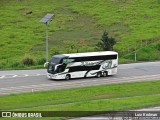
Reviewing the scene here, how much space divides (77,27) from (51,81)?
42107 millimetres

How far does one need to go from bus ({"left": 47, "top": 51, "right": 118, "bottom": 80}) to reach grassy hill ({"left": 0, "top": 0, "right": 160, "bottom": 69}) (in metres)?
10.1

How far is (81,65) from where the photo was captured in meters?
52.8

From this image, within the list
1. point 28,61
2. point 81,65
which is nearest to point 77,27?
point 28,61

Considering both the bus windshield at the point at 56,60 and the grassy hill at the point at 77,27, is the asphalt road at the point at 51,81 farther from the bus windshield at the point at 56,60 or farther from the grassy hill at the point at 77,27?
the grassy hill at the point at 77,27

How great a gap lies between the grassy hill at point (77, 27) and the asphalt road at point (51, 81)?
220 inches

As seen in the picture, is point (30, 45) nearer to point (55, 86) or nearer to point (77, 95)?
point (55, 86)

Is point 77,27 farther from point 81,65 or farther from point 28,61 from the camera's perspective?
point 81,65

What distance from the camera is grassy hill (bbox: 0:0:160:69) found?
2876 inches

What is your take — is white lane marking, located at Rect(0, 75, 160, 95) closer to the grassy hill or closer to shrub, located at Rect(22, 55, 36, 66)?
the grassy hill

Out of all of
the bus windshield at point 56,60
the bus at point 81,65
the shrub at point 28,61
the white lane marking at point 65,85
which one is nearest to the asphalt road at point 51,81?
the white lane marking at point 65,85

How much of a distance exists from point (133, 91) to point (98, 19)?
178 ft

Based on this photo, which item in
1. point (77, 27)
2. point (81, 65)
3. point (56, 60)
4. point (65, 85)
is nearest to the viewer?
point (65, 85)

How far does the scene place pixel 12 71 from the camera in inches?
2270

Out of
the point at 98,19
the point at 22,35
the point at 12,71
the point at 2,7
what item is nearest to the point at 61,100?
the point at 12,71
